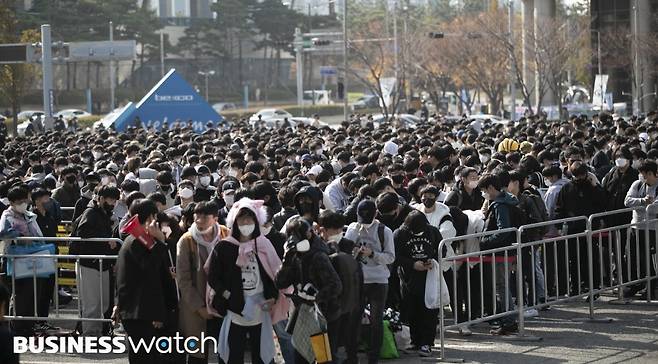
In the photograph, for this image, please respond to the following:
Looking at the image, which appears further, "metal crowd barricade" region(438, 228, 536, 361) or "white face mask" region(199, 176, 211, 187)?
"white face mask" region(199, 176, 211, 187)

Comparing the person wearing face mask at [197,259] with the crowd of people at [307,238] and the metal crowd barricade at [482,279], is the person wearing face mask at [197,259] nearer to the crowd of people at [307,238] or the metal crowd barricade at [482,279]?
the crowd of people at [307,238]

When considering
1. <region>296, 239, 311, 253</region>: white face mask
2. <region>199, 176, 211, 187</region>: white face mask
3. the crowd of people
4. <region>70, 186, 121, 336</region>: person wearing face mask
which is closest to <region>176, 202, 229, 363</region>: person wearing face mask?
the crowd of people

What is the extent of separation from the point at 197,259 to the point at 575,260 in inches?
218

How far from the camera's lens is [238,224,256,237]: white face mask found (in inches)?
398

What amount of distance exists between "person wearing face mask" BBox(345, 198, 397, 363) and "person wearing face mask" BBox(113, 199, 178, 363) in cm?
174

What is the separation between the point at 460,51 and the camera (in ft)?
240

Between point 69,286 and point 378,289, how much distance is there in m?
5.84

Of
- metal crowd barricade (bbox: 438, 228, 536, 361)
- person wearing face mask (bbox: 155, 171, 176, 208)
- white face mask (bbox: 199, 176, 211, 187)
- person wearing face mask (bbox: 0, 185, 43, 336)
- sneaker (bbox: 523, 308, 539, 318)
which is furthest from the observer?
white face mask (bbox: 199, 176, 211, 187)

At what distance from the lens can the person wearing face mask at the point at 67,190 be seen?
17.9 metres

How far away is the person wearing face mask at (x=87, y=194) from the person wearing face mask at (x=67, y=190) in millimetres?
978

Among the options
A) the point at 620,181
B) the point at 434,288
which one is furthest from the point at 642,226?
the point at 434,288

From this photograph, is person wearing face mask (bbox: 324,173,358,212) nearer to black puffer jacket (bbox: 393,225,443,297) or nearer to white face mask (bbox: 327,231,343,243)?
black puffer jacket (bbox: 393,225,443,297)

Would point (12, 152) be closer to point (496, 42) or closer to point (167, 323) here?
point (167, 323)

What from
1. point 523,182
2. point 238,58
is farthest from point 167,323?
point 238,58
